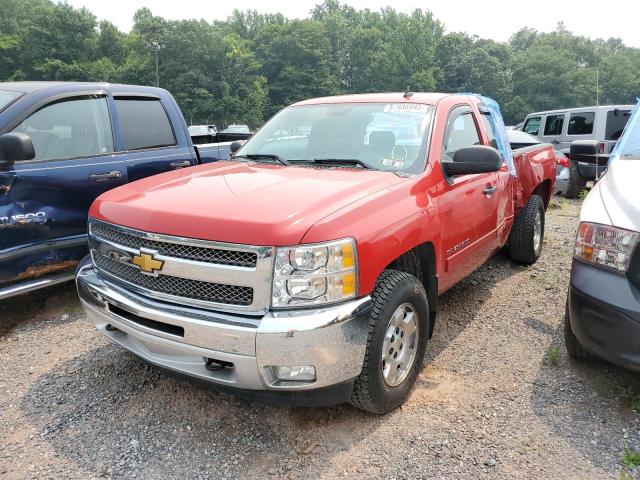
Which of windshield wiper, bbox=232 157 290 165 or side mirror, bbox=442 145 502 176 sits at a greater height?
side mirror, bbox=442 145 502 176

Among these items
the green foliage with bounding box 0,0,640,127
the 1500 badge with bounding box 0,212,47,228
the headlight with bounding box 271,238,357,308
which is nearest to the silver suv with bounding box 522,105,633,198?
the headlight with bounding box 271,238,357,308

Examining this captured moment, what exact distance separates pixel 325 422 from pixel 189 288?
108cm

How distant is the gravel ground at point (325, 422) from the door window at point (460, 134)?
1.43 metres

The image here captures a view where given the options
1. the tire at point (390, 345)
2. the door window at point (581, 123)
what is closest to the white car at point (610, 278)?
the tire at point (390, 345)

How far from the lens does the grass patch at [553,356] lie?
332cm

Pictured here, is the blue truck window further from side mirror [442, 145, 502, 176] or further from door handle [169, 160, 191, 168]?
side mirror [442, 145, 502, 176]

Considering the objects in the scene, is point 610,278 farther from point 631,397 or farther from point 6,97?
point 6,97

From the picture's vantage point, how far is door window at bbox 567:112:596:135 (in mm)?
12754

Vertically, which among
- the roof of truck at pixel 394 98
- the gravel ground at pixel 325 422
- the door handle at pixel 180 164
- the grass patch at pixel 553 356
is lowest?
the gravel ground at pixel 325 422

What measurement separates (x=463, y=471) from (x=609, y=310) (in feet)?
3.69

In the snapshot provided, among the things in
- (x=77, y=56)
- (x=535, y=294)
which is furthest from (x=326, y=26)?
(x=535, y=294)

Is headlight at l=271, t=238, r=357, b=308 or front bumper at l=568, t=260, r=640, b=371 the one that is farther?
front bumper at l=568, t=260, r=640, b=371

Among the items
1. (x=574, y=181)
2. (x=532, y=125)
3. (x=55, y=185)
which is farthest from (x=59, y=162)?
(x=532, y=125)

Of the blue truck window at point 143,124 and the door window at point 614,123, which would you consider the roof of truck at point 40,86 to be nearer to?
the blue truck window at point 143,124
